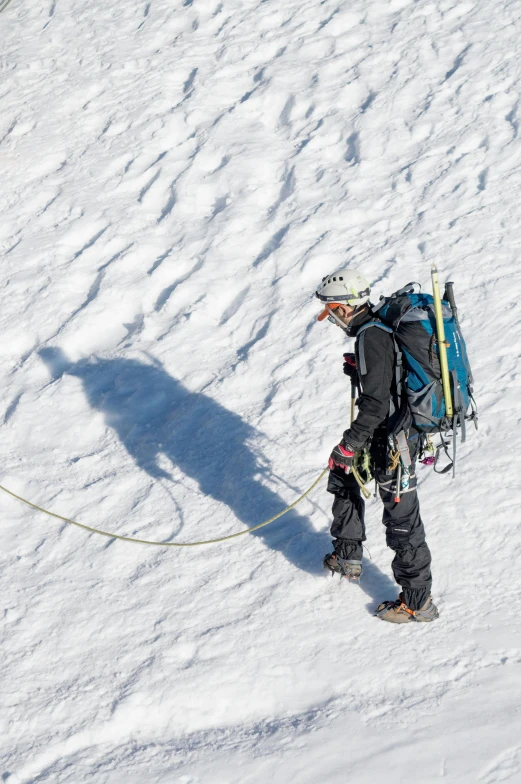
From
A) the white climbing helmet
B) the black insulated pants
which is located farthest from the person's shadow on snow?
the white climbing helmet

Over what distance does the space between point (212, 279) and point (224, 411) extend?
2.07 meters

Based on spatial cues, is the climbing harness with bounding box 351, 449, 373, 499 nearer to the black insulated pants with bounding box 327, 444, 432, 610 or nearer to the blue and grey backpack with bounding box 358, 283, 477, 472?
the black insulated pants with bounding box 327, 444, 432, 610

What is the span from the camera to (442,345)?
14.6ft

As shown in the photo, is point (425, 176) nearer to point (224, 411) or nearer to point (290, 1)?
point (224, 411)

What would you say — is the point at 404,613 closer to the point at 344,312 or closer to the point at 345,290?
the point at 344,312

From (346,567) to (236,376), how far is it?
2821 mm

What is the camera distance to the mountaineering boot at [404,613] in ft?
16.3

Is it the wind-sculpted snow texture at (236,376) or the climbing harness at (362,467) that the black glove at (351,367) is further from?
the wind-sculpted snow texture at (236,376)

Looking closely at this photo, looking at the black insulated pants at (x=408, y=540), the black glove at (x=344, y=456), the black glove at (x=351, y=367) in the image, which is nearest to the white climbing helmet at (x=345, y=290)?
the black glove at (x=351, y=367)

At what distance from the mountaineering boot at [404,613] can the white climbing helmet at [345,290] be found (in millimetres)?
1835

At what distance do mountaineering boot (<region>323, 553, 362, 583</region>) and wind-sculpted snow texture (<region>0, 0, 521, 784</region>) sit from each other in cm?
12

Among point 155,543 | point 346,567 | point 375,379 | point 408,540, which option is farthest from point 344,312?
point 155,543

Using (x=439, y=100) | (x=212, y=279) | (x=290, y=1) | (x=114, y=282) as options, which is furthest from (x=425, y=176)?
(x=290, y=1)

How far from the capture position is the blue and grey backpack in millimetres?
4547
